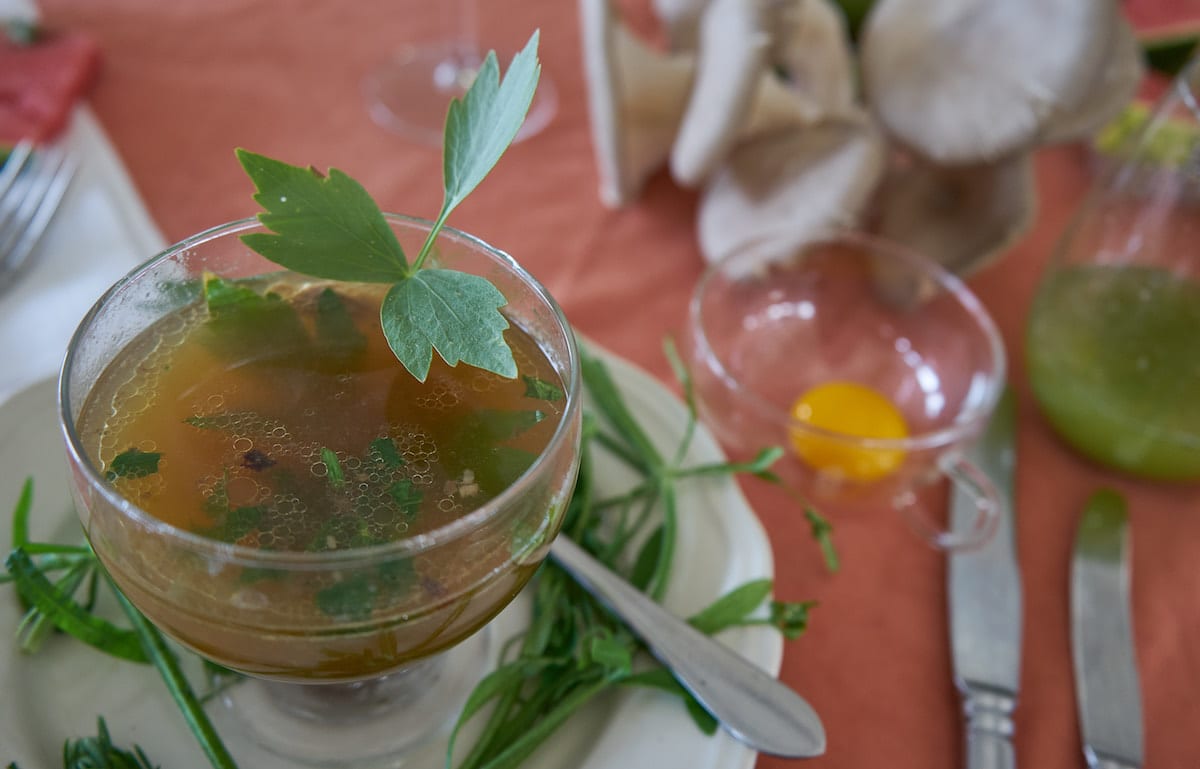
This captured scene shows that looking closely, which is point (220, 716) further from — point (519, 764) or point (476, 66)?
point (476, 66)

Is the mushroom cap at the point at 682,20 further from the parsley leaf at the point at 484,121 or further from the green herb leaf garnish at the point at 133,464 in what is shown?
the green herb leaf garnish at the point at 133,464

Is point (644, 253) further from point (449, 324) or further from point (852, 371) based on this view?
point (449, 324)

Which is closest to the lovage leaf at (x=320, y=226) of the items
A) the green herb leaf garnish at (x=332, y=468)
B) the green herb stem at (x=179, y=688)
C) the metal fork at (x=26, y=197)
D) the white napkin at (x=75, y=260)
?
the green herb leaf garnish at (x=332, y=468)

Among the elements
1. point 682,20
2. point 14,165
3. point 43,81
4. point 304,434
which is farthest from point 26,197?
point 682,20

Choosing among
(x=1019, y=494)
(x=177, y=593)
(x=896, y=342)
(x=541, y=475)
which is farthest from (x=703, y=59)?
(x=177, y=593)

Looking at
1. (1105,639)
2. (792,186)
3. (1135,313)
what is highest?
(792,186)
